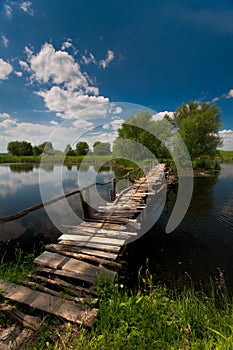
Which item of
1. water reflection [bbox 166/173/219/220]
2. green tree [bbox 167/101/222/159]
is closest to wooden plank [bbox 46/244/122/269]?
water reflection [bbox 166/173/219/220]

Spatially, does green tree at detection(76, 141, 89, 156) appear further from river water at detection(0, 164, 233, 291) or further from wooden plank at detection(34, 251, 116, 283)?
wooden plank at detection(34, 251, 116, 283)

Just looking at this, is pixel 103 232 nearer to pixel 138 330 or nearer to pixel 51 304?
pixel 51 304

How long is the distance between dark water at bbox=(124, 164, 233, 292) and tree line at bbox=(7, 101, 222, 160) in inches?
814

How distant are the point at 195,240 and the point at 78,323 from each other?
21.4ft

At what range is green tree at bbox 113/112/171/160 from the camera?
3566cm

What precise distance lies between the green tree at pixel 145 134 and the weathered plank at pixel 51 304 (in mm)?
30964

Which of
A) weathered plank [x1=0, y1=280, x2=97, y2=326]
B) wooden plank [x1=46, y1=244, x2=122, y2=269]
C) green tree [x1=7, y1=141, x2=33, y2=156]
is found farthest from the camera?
green tree [x1=7, y1=141, x2=33, y2=156]

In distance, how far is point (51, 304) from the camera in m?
2.99

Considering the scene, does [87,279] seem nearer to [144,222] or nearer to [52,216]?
[144,222]

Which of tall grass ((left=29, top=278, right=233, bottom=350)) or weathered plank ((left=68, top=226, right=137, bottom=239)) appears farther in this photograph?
weathered plank ((left=68, top=226, right=137, bottom=239))

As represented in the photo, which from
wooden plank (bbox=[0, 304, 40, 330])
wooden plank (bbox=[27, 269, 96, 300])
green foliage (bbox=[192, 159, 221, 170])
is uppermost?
green foliage (bbox=[192, 159, 221, 170])

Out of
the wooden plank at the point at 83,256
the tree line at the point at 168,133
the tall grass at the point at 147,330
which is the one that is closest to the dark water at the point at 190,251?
the wooden plank at the point at 83,256

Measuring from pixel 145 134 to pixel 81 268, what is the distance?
35.0m

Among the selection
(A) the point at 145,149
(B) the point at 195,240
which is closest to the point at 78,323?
(B) the point at 195,240
